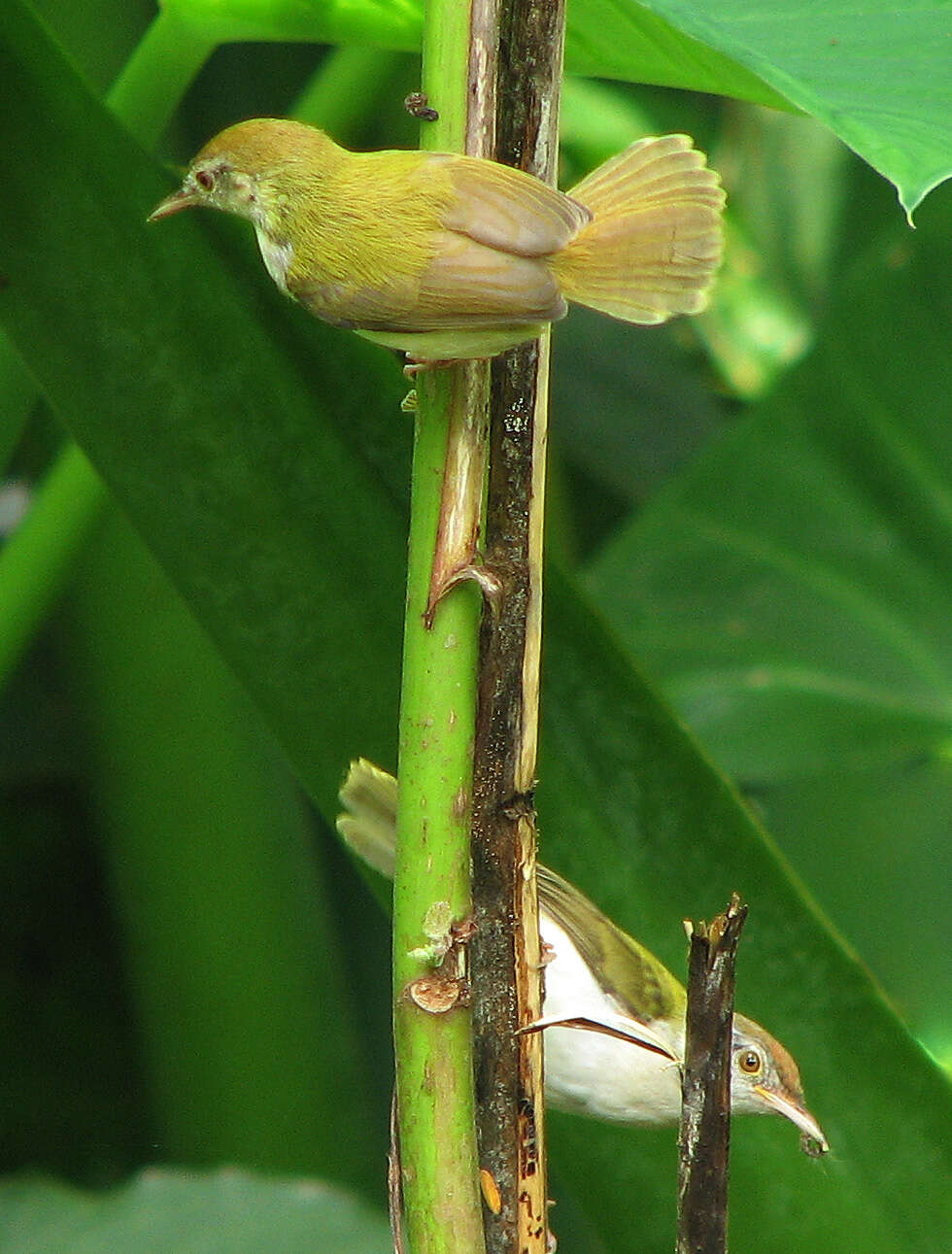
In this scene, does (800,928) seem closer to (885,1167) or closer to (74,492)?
(885,1167)

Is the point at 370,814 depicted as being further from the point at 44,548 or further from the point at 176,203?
the point at 44,548

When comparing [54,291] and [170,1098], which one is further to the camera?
[170,1098]

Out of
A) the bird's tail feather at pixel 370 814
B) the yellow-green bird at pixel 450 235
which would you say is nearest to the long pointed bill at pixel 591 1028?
the bird's tail feather at pixel 370 814

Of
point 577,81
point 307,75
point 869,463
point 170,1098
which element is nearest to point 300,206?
point 170,1098

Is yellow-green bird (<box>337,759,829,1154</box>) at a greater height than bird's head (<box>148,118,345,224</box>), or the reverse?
bird's head (<box>148,118,345,224</box>)

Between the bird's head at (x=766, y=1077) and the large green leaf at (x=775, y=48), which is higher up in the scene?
the large green leaf at (x=775, y=48)

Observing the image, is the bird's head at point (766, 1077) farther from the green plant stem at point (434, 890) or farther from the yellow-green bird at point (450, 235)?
the yellow-green bird at point (450, 235)

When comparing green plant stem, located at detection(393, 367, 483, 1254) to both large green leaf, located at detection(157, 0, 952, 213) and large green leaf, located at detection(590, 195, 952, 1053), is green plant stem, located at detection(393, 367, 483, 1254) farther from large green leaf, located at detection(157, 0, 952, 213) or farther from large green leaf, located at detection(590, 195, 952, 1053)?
large green leaf, located at detection(590, 195, 952, 1053)

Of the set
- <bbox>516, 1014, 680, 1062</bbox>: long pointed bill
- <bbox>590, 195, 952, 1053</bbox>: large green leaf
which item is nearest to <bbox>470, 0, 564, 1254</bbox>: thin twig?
<bbox>516, 1014, 680, 1062</bbox>: long pointed bill
